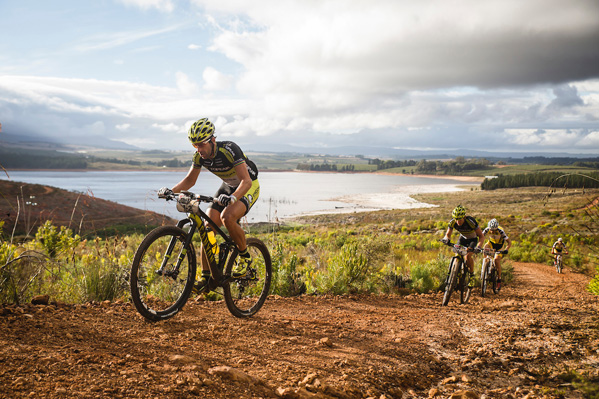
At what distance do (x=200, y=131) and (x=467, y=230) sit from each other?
7.72 metres

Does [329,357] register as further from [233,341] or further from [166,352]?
[166,352]

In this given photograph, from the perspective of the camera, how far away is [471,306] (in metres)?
8.66

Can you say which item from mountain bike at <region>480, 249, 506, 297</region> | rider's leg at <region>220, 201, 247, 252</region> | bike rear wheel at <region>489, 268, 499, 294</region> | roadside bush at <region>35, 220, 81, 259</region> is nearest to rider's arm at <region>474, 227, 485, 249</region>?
mountain bike at <region>480, 249, 506, 297</region>

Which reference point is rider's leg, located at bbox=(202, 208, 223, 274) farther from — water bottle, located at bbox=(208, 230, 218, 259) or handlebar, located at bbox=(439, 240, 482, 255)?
handlebar, located at bbox=(439, 240, 482, 255)

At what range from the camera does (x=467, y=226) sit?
9.89m

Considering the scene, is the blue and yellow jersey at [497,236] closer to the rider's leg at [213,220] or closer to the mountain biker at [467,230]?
the mountain biker at [467,230]

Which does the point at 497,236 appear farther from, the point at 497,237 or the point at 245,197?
the point at 245,197

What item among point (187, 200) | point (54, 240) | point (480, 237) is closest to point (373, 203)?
point (480, 237)

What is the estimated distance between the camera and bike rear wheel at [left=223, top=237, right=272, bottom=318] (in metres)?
5.61

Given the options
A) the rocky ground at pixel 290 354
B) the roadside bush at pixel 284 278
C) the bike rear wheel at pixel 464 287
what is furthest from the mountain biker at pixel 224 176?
the bike rear wheel at pixel 464 287

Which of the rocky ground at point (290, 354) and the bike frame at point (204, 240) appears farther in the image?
the bike frame at point (204, 240)

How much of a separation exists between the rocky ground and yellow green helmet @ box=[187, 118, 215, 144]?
8.05ft

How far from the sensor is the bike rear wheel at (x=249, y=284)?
5.61 metres

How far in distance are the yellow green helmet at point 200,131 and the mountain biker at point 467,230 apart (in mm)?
6389
